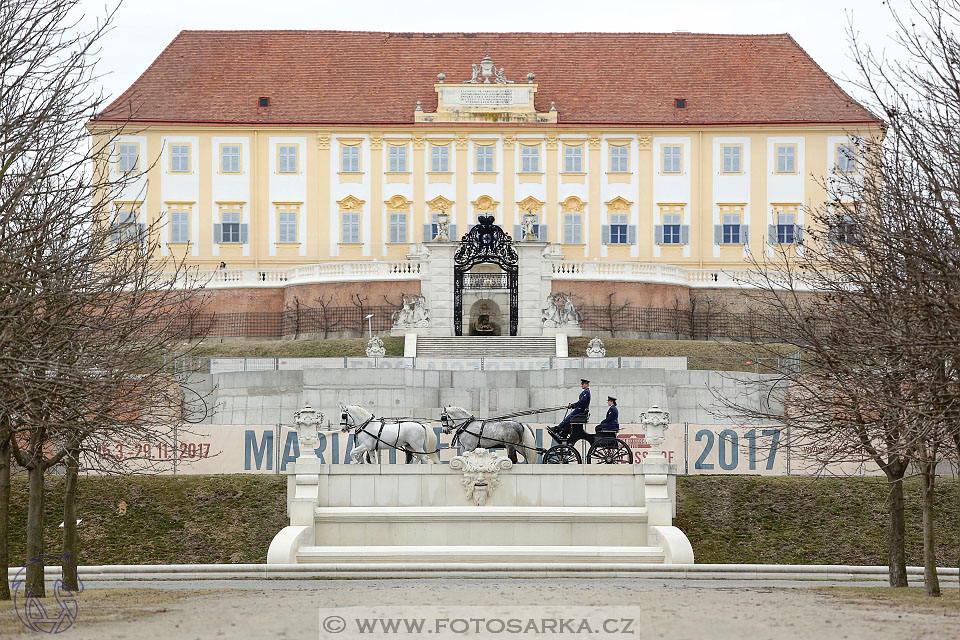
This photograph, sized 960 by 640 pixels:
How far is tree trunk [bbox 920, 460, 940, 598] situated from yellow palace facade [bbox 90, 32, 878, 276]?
158ft

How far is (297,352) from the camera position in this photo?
181 feet

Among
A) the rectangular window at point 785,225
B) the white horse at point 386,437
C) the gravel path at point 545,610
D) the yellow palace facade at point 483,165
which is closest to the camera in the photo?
the gravel path at point 545,610

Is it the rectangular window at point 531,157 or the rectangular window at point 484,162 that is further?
the rectangular window at point 484,162

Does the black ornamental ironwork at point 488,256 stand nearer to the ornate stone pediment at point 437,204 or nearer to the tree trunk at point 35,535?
the ornate stone pediment at point 437,204

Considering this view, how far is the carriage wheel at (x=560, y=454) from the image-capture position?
32531mm

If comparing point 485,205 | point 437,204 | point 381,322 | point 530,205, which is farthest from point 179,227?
point 381,322

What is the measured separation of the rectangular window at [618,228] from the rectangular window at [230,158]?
17629 millimetres

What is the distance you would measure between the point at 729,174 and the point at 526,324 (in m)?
20.3

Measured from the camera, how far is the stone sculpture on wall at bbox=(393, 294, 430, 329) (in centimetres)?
5772

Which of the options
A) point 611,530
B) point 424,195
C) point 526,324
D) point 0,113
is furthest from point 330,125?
point 0,113

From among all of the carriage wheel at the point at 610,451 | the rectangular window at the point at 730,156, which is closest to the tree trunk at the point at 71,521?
the carriage wheel at the point at 610,451

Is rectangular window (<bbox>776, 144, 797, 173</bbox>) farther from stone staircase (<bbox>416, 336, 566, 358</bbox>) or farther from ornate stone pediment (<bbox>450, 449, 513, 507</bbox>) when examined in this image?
ornate stone pediment (<bbox>450, 449, 513, 507</bbox>)

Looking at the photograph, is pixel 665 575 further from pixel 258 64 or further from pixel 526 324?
pixel 258 64

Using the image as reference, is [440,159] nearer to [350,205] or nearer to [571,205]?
[350,205]
